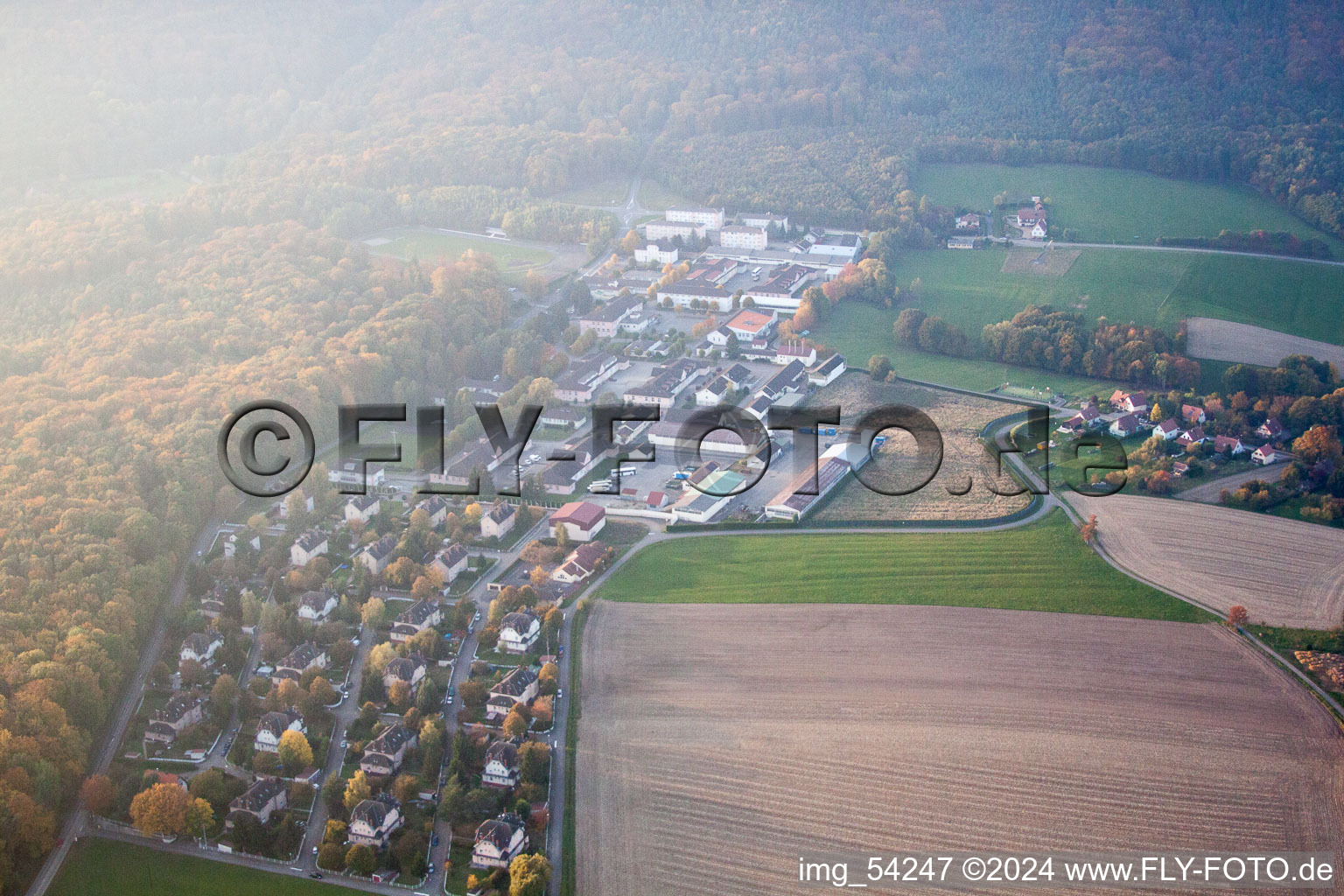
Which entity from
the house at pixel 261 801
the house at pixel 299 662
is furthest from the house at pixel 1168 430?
the house at pixel 261 801

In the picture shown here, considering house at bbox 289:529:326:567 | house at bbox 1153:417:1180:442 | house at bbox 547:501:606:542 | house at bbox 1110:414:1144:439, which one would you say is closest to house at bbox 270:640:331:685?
house at bbox 289:529:326:567

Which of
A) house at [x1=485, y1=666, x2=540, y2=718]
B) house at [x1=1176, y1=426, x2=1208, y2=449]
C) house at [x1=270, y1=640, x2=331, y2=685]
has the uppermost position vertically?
house at [x1=1176, y1=426, x2=1208, y2=449]

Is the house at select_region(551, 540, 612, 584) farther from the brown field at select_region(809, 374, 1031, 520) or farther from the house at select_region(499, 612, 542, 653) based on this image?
the brown field at select_region(809, 374, 1031, 520)

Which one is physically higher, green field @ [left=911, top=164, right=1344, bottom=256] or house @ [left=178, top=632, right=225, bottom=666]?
green field @ [left=911, top=164, right=1344, bottom=256]

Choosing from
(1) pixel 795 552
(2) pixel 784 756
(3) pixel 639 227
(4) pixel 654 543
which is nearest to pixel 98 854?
(2) pixel 784 756

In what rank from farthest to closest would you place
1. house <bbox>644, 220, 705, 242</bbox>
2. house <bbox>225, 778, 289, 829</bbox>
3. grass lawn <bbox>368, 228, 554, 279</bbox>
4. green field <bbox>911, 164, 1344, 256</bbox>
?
house <bbox>644, 220, 705, 242</bbox>, grass lawn <bbox>368, 228, 554, 279</bbox>, green field <bbox>911, 164, 1344, 256</bbox>, house <bbox>225, 778, 289, 829</bbox>

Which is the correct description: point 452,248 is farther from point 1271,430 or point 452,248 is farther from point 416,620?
point 1271,430

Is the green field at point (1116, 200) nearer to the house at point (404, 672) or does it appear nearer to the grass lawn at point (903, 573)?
the grass lawn at point (903, 573)
